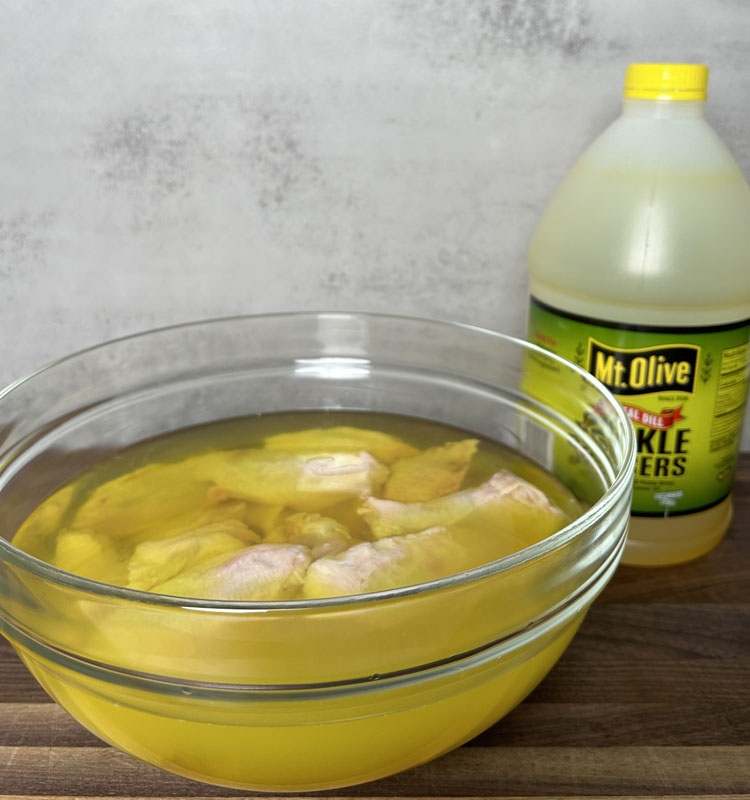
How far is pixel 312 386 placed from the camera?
33.2 inches

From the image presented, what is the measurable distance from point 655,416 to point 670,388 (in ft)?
0.09

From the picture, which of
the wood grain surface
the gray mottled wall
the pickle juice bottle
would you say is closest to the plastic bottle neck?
the pickle juice bottle

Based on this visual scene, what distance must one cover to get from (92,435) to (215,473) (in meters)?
0.15

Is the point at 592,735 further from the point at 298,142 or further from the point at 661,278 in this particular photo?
the point at 298,142

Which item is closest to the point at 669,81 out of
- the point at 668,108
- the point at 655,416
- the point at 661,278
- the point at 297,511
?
the point at 668,108

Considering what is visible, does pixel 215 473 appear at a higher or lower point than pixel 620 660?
higher

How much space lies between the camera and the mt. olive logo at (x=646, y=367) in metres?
0.67

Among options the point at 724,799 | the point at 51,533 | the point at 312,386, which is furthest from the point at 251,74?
the point at 724,799

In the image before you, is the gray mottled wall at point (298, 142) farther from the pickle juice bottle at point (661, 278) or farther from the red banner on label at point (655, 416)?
the red banner on label at point (655, 416)

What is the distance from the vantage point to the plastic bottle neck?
66cm

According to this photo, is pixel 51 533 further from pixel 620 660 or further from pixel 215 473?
pixel 620 660

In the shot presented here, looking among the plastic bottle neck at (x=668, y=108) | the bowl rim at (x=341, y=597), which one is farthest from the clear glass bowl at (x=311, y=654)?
the plastic bottle neck at (x=668, y=108)

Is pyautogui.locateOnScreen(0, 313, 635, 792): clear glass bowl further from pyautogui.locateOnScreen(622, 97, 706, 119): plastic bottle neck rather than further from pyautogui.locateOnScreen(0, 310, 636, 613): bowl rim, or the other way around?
pyautogui.locateOnScreen(622, 97, 706, 119): plastic bottle neck

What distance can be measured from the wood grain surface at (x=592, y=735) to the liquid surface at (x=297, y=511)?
12cm
